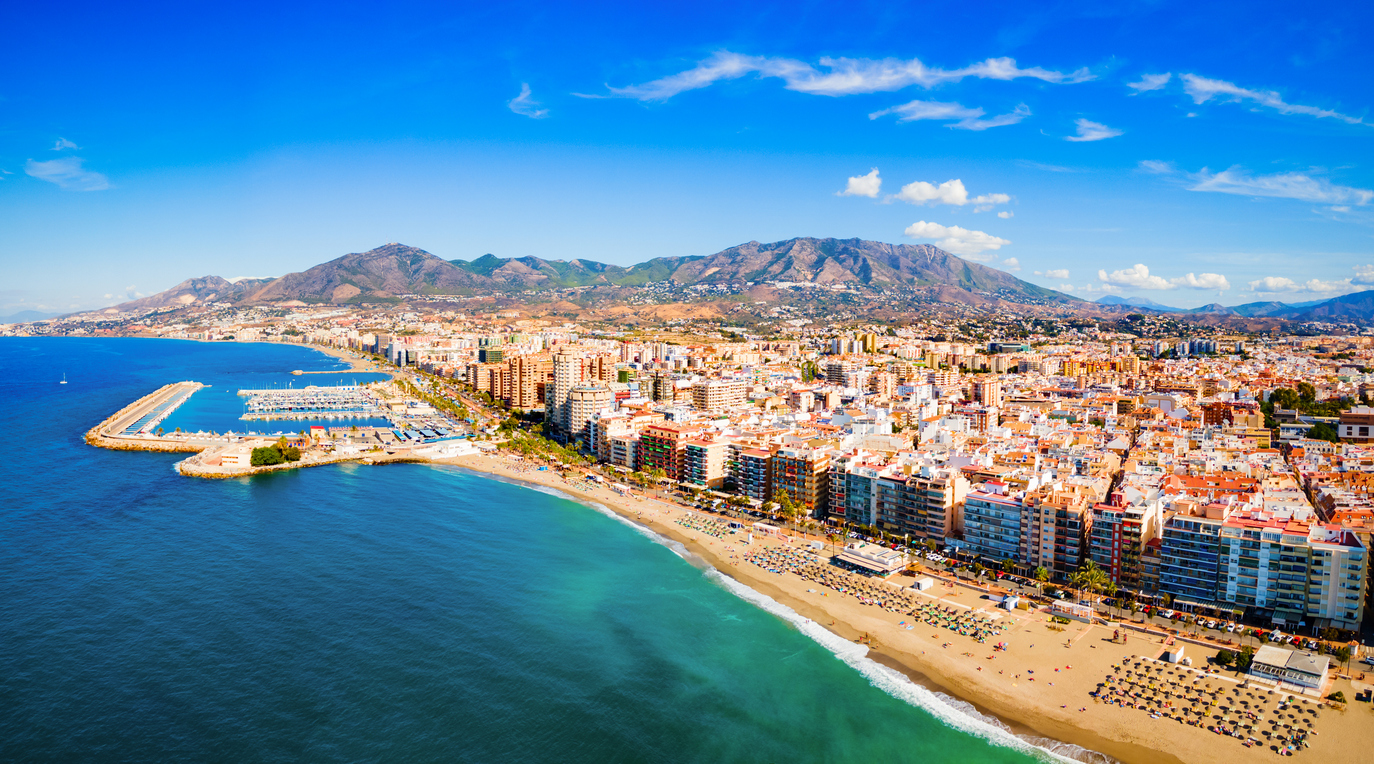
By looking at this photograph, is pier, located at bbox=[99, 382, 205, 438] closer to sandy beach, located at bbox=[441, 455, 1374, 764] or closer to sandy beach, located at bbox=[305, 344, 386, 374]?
sandy beach, located at bbox=[305, 344, 386, 374]

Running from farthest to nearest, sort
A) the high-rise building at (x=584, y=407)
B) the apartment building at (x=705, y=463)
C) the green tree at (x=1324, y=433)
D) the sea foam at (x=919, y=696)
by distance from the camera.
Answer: the high-rise building at (x=584, y=407) → the green tree at (x=1324, y=433) → the apartment building at (x=705, y=463) → the sea foam at (x=919, y=696)

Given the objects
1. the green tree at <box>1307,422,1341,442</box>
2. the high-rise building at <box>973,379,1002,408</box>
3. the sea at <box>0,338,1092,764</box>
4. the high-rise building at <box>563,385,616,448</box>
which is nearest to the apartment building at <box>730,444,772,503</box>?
the sea at <box>0,338,1092,764</box>

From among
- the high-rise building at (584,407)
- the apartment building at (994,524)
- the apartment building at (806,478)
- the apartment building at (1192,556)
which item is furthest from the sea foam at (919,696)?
the high-rise building at (584,407)

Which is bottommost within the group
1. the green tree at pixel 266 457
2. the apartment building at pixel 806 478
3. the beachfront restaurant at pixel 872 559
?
the beachfront restaurant at pixel 872 559

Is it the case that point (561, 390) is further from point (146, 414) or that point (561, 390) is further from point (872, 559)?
point (872, 559)

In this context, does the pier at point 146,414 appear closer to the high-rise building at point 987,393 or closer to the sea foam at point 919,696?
the sea foam at point 919,696

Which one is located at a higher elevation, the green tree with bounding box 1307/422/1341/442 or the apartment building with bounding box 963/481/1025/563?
the green tree with bounding box 1307/422/1341/442
